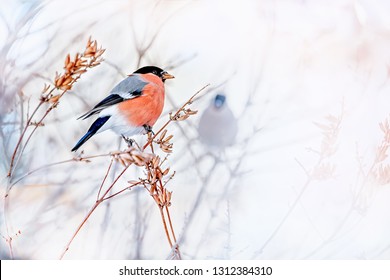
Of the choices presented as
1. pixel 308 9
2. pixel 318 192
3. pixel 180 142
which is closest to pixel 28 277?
pixel 180 142

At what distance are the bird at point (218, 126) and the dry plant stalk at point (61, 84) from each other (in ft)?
0.57

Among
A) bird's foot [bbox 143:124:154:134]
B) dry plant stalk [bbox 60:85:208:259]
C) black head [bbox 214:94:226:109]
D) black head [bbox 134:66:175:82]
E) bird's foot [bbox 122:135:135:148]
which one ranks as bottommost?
dry plant stalk [bbox 60:85:208:259]

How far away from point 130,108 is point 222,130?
14cm

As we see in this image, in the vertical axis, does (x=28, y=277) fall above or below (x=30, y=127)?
below

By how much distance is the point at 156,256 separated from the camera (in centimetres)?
74

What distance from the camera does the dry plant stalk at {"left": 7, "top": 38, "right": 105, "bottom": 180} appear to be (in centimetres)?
68

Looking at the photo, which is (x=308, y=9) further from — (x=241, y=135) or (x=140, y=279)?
(x=140, y=279)

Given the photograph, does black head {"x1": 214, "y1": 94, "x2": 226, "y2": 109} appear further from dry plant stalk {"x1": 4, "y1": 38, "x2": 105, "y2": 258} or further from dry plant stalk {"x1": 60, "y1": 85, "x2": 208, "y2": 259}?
dry plant stalk {"x1": 4, "y1": 38, "x2": 105, "y2": 258}

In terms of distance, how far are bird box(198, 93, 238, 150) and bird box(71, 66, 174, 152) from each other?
0.07 meters

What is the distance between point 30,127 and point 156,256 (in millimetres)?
261

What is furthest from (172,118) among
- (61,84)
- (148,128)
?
(61,84)

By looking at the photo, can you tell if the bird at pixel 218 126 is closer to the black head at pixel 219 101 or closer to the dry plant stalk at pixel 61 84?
the black head at pixel 219 101

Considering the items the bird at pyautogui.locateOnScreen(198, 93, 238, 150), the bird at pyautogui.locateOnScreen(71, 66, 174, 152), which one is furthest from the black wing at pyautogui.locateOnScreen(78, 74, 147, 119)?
the bird at pyautogui.locateOnScreen(198, 93, 238, 150)

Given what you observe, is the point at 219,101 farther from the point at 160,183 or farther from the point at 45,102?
the point at 45,102
